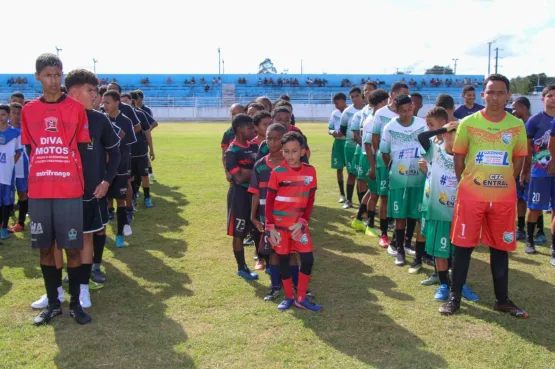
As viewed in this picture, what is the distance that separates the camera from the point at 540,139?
273 inches

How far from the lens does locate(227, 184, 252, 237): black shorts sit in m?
5.70

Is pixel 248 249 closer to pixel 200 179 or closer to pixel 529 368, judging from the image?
pixel 529 368

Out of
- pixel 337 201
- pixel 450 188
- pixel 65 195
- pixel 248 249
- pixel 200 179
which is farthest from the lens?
pixel 200 179

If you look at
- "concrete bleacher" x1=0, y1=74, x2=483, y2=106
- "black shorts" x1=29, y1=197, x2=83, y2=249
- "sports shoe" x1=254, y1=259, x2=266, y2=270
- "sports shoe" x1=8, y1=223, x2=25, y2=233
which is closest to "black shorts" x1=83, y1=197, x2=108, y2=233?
"black shorts" x1=29, y1=197, x2=83, y2=249

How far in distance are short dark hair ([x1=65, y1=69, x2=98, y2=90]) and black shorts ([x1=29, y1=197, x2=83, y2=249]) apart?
112 cm

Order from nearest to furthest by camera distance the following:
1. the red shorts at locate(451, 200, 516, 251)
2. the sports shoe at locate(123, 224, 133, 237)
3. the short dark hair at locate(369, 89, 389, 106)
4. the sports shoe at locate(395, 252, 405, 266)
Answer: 1. the red shorts at locate(451, 200, 516, 251)
2. the sports shoe at locate(395, 252, 405, 266)
3. the short dark hair at locate(369, 89, 389, 106)
4. the sports shoe at locate(123, 224, 133, 237)

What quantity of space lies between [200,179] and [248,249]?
6229 millimetres

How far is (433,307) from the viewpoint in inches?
193

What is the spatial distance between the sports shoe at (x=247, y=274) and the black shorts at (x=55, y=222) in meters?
1.98

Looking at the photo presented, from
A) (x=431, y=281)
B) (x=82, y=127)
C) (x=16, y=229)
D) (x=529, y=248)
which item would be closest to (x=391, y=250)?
(x=431, y=281)

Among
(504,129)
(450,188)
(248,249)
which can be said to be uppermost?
(504,129)

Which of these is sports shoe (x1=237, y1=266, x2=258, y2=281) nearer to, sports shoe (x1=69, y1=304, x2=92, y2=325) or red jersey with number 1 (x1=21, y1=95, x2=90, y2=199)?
sports shoe (x1=69, y1=304, x2=92, y2=325)

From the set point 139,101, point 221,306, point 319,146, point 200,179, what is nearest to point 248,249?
point 221,306

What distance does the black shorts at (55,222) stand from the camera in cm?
437
